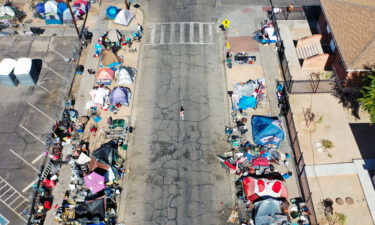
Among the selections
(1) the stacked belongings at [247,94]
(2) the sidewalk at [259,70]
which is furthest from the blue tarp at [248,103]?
(2) the sidewalk at [259,70]

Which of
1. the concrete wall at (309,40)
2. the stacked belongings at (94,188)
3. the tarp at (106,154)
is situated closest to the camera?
the stacked belongings at (94,188)

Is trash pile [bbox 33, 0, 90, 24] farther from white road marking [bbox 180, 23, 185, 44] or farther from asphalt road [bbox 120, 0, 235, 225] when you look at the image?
white road marking [bbox 180, 23, 185, 44]

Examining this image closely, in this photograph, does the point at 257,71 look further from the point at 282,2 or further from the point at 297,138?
the point at 282,2

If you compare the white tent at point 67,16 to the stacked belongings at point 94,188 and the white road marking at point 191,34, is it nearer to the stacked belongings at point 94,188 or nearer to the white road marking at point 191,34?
the white road marking at point 191,34

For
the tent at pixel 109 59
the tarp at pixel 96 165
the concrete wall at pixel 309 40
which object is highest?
the concrete wall at pixel 309 40

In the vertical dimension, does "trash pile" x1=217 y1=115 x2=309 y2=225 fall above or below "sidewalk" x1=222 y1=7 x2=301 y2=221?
below

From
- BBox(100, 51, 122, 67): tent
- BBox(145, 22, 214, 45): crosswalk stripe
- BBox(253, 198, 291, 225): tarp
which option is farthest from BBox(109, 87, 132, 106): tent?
BBox(253, 198, 291, 225): tarp

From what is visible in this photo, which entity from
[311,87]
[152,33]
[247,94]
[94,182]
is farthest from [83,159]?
[311,87]
